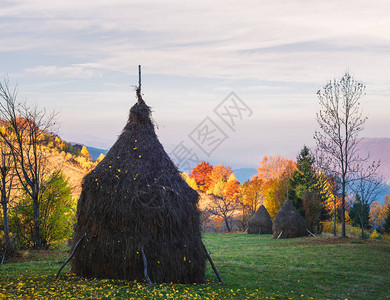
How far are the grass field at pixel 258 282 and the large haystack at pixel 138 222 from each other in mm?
573

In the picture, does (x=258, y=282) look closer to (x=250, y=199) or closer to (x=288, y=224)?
(x=288, y=224)

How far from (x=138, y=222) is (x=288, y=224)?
25.1 metres

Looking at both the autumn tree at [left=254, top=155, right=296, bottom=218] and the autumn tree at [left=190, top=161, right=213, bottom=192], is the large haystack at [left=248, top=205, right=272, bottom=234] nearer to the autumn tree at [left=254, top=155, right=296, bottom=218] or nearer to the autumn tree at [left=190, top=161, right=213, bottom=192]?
the autumn tree at [left=254, top=155, right=296, bottom=218]

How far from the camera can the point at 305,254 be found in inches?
858

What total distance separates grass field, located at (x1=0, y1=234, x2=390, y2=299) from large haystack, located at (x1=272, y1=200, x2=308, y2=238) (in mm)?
12177

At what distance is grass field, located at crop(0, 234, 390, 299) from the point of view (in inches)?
387

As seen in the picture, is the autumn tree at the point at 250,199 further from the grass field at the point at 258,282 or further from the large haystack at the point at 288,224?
the grass field at the point at 258,282

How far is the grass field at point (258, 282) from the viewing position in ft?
32.2

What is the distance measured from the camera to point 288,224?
111 ft

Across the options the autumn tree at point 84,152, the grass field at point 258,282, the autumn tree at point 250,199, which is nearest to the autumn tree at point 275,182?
the autumn tree at point 250,199

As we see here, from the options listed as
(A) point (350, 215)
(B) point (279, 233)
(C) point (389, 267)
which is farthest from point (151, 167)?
(A) point (350, 215)

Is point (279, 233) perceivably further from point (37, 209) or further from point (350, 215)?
point (350, 215)

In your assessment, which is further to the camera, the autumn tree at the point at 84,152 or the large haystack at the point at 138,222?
the autumn tree at the point at 84,152

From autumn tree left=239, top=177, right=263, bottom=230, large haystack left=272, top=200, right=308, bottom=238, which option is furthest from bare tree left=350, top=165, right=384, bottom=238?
autumn tree left=239, top=177, right=263, bottom=230
